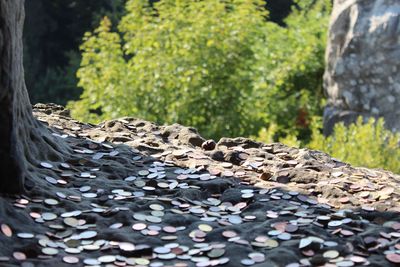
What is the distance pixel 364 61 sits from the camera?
7.78 m

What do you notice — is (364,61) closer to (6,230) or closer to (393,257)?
(393,257)

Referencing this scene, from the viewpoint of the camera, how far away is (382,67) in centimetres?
766

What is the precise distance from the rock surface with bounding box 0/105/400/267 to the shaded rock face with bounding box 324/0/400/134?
11.6 feet

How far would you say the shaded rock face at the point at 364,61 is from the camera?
24.8ft

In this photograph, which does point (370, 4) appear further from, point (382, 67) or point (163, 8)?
point (163, 8)

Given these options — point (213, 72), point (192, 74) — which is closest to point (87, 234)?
point (192, 74)

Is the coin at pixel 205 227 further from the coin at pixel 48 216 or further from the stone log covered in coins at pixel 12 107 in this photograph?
the stone log covered in coins at pixel 12 107

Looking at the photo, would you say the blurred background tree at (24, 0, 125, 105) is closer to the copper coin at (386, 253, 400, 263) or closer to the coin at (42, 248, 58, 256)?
the coin at (42, 248, 58, 256)

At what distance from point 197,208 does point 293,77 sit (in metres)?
6.68

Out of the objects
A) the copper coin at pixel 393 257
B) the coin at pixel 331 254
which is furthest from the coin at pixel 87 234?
the copper coin at pixel 393 257

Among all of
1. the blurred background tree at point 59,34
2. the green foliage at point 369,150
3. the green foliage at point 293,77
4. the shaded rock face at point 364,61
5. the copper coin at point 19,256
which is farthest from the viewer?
the blurred background tree at point 59,34

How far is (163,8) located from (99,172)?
5712mm

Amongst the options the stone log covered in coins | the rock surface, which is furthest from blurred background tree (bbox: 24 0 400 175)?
the stone log covered in coins

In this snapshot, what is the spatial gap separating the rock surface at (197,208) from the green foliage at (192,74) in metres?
4.32
